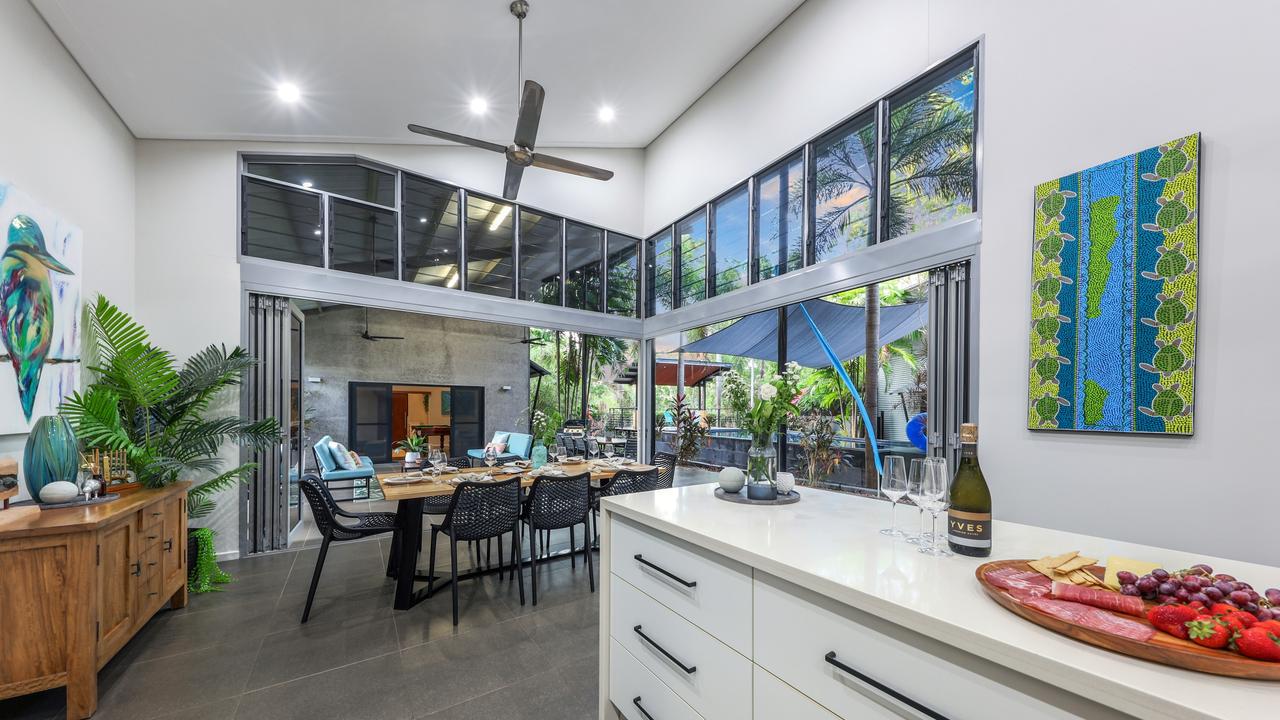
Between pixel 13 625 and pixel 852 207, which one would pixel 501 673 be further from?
pixel 852 207

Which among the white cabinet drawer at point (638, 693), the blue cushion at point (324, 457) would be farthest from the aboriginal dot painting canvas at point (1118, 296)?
the blue cushion at point (324, 457)

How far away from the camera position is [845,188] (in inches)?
163

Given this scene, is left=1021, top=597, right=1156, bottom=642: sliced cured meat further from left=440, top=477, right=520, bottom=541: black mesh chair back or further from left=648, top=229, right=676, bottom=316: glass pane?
left=648, top=229, right=676, bottom=316: glass pane

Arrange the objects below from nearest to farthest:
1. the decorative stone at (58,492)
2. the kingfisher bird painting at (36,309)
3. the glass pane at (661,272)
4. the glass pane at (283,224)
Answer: the decorative stone at (58,492)
the kingfisher bird painting at (36,309)
the glass pane at (283,224)
the glass pane at (661,272)

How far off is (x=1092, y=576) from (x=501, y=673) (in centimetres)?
237

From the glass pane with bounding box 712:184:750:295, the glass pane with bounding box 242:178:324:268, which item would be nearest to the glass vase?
the glass pane with bounding box 712:184:750:295

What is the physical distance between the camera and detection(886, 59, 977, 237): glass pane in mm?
3270

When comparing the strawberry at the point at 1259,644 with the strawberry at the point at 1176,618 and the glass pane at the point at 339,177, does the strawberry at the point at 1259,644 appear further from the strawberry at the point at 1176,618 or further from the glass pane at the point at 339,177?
the glass pane at the point at 339,177

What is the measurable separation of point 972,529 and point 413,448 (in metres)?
7.03

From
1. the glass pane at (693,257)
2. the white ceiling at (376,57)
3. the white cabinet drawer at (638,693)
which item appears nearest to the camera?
the white cabinet drawer at (638,693)

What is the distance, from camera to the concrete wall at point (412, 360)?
8.54 meters

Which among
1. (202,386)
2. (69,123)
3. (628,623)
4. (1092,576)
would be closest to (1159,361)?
(1092,576)

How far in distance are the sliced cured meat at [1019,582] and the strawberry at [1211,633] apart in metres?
0.20

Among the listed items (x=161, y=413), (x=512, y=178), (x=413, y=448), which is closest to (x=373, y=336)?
(x=413, y=448)
